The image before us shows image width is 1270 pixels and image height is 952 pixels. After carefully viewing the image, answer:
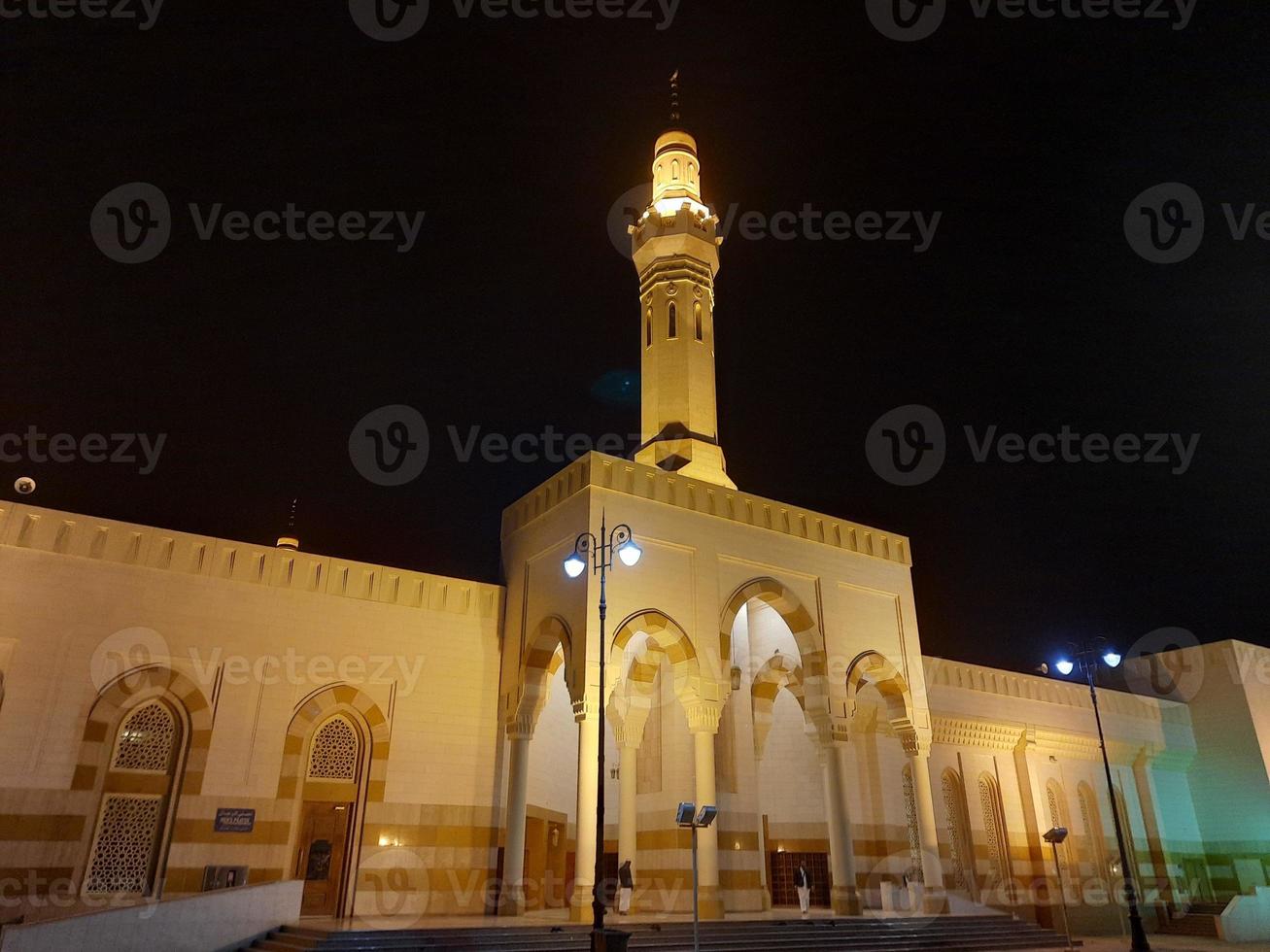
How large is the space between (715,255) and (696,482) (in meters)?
7.82

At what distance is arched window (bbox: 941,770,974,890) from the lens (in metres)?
22.7

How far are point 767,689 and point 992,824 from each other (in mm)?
8710

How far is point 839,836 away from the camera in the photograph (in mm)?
17234

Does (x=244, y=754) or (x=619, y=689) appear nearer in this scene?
(x=244, y=754)

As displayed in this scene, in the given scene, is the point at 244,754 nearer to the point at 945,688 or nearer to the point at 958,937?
the point at 958,937

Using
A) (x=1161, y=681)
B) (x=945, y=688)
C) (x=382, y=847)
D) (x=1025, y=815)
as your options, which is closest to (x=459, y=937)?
(x=382, y=847)

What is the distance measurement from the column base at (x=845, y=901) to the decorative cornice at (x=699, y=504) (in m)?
7.22

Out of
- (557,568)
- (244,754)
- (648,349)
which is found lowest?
(244,754)

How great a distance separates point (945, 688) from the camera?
24250 millimetres

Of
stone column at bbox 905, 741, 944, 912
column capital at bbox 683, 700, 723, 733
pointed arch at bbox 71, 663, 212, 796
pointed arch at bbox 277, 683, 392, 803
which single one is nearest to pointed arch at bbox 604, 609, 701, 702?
column capital at bbox 683, 700, 723, 733

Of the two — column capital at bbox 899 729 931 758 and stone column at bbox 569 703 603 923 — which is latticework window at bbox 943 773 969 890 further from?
stone column at bbox 569 703 603 923

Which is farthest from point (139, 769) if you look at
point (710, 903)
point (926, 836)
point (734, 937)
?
point (926, 836)

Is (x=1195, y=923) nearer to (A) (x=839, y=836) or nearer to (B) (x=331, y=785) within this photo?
(A) (x=839, y=836)

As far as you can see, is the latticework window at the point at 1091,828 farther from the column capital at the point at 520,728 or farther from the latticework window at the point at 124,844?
the latticework window at the point at 124,844
